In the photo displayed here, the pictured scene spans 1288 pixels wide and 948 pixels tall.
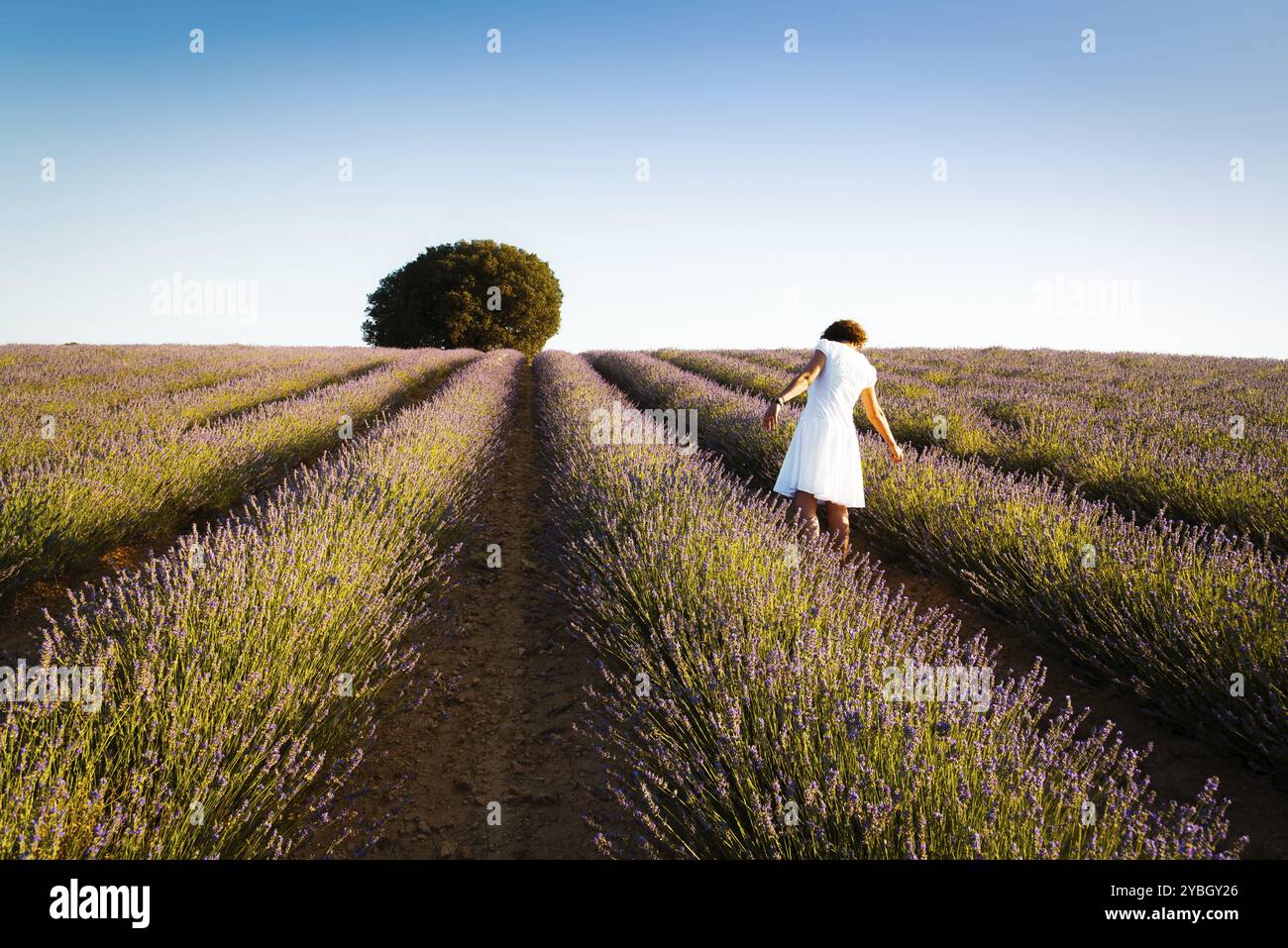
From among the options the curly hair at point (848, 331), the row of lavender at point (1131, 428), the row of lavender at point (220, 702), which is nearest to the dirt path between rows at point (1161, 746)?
the curly hair at point (848, 331)

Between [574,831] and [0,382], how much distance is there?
12.1 metres

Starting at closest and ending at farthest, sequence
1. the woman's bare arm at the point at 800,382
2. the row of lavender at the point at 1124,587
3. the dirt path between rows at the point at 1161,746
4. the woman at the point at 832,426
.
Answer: the dirt path between rows at the point at 1161,746 → the row of lavender at the point at 1124,587 → the woman's bare arm at the point at 800,382 → the woman at the point at 832,426

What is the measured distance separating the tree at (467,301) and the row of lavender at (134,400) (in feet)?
46.6

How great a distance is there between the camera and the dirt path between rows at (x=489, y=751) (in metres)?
2.13

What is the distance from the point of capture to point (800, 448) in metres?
4.05

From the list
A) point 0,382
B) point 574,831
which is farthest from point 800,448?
point 0,382

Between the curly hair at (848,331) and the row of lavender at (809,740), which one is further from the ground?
the curly hair at (848,331)

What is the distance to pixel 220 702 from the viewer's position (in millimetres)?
1959

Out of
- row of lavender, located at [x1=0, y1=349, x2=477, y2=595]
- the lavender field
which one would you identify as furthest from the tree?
the lavender field

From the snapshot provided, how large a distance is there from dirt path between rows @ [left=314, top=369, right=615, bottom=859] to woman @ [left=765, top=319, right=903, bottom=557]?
1.70 m

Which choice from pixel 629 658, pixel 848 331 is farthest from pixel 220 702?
pixel 848 331

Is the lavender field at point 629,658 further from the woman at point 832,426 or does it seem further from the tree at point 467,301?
the tree at point 467,301

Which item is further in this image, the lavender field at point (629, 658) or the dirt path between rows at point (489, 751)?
the dirt path between rows at point (489, 751)
